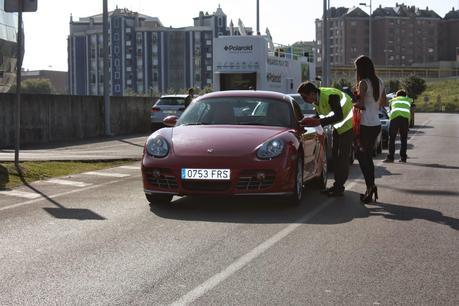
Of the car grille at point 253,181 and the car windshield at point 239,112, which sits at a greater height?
the car windshield at point 239,112

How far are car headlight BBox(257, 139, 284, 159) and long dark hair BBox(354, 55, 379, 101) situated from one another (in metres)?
1.66

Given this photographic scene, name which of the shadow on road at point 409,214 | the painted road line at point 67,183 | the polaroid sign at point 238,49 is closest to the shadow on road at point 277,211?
the shadow on road at point 409,214

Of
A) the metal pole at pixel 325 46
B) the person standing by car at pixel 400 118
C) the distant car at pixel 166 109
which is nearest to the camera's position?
the person standing by car at pixel 400 118

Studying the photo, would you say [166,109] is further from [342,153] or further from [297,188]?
[297,188]

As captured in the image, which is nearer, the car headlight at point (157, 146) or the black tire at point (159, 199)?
the car headlight at point (157, 146)

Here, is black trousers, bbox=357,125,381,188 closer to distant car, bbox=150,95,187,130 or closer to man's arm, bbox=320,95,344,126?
man's arm, bbox=320,95,344,126

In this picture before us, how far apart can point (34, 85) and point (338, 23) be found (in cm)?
7437

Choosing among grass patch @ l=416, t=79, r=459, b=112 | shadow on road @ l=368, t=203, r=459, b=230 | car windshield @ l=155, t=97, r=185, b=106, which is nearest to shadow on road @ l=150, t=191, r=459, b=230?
shadow on road @ l=368, t=203, r=459, b=230

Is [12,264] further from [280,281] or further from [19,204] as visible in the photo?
[19,204]

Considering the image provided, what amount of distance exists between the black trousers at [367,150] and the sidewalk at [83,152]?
7521 mm

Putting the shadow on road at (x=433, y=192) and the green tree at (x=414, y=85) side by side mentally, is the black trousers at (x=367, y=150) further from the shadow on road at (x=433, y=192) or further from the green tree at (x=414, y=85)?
the green tree at (x=414, y=85)

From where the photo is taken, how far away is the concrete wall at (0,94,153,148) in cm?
2220

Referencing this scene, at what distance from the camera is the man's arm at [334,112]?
32.0 ft

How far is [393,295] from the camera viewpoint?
493cm
